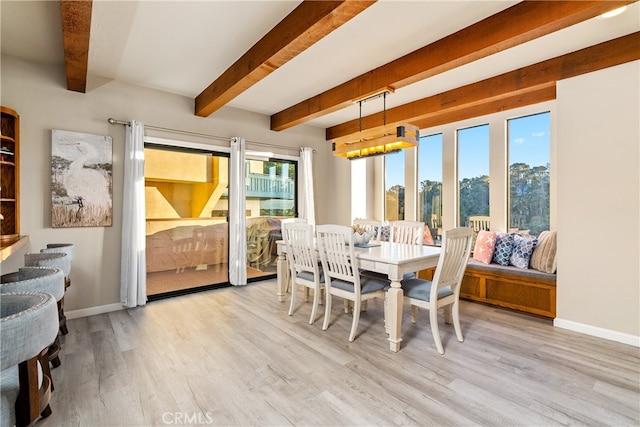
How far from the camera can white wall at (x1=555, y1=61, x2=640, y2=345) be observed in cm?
271

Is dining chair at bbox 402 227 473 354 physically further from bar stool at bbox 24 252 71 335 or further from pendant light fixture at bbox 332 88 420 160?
bar stool at bbox 24 252 71 335

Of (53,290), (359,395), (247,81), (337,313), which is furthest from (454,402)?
(247,81)

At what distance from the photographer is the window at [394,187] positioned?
225 inches

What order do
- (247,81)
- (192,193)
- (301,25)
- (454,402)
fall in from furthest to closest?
(192,193) < (247,81) < (301,25) < (454,402)

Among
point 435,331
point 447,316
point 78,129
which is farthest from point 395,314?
point 78,129

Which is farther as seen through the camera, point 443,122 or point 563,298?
point 443,122

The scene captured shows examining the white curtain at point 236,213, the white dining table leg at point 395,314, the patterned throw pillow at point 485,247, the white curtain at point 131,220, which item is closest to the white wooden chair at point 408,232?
the patterned throw pillow at point 485,247

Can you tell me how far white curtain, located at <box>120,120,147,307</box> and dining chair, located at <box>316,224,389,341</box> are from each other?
2.28 meters

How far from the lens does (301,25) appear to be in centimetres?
223

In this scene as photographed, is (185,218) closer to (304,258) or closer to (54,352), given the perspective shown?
(304,258)

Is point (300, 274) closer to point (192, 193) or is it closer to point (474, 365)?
point (474, 365)

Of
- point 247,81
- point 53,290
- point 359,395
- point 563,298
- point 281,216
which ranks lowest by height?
point 359,395

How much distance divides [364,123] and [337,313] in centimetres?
311

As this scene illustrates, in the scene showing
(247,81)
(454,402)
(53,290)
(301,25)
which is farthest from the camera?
(247,81)
